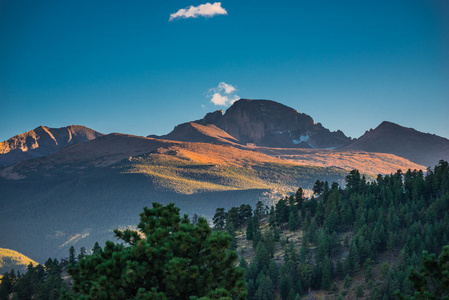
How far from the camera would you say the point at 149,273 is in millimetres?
18438

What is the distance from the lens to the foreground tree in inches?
675

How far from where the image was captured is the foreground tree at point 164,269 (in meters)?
17.1

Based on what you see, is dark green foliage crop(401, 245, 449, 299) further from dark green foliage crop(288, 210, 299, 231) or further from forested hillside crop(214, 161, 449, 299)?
dark green foliage crop(288, 210, 299, 231)

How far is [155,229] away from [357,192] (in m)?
113

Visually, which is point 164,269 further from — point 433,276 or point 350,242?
point 350,242

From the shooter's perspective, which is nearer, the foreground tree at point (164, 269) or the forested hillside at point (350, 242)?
the foreground tree at point (164, 269)

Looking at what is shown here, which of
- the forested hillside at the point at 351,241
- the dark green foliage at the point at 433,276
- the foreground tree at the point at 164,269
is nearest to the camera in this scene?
the foreground tree at the point at 164,269

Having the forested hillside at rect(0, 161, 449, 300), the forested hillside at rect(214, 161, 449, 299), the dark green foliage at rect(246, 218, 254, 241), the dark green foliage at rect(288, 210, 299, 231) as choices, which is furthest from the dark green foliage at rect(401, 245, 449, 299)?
the dark green foliage at rect(288, 210, 299, 231)

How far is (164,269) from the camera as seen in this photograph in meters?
17.3

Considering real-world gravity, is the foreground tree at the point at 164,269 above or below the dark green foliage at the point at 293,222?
above

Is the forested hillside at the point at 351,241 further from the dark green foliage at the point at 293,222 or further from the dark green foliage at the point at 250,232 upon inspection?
the dark green foliage at the point at 250,232

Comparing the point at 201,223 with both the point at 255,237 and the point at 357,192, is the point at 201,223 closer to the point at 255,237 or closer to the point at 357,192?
the point at 255,237

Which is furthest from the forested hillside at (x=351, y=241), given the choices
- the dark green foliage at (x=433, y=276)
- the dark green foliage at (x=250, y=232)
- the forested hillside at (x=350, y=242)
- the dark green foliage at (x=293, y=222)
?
the dark green foliage at (x=433, y=276)

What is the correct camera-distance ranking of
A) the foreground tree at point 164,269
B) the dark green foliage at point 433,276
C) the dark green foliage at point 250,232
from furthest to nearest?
1. the dark green foliage at point 250,232
2. the dark green foliage at point 433,276
3. the foreground tree at point 164,269
